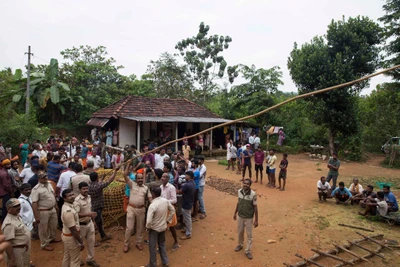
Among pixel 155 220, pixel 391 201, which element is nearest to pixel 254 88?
pixel 391 201

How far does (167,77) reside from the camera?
2469 cm

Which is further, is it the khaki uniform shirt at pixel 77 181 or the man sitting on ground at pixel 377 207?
the man sitting on ground at pixel 377 207

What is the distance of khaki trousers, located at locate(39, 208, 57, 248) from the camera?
16.0 feet

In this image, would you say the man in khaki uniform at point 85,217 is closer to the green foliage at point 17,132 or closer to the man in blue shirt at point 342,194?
the man in blue shirt at point 342,194

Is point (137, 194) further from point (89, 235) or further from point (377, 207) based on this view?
point (377, 207)

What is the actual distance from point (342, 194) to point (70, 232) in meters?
7.61

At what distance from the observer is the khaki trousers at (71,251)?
3.93 meters

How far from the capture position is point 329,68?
14.6 metres

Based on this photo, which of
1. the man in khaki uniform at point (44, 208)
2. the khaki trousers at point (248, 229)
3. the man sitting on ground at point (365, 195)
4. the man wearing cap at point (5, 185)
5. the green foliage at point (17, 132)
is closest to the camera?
the man in khaki uniform at point (44, 208)

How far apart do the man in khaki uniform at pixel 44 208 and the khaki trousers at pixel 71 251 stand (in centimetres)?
108

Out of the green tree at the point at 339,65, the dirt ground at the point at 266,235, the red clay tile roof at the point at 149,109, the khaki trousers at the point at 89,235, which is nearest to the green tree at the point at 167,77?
the red clay tile roof at the point at 149,109

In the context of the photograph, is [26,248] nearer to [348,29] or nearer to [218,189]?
[218,189]

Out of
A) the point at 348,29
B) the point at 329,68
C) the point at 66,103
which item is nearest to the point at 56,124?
the point at 66,103

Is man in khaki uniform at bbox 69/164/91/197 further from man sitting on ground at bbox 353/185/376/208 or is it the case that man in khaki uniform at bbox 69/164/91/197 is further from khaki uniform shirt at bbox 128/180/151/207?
man sitting on ground at bbox 353/185/376/208
